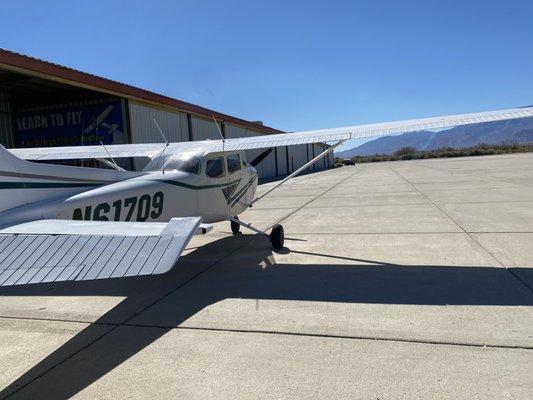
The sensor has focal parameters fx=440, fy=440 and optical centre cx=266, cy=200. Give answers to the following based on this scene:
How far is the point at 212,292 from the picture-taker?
5.53 metres

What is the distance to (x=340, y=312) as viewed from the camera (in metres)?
4.58

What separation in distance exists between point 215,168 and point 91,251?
15.6 ft

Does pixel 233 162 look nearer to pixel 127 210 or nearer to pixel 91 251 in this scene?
pixel 127 210

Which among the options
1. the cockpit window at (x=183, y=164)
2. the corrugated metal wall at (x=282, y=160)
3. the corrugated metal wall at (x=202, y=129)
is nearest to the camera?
the cockpit window at (x=183, y=164)

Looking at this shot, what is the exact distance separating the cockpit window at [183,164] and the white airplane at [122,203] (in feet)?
0.06

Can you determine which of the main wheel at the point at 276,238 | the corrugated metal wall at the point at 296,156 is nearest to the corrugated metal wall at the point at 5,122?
the main wheel at the point at 276,238

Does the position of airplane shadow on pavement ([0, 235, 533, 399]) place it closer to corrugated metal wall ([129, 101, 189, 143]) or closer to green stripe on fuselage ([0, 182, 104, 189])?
green stripe on fuselage ([0, 182, 104, 189])

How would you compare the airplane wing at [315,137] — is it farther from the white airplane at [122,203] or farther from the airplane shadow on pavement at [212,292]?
the airplane shadow on pavement at [212,292]

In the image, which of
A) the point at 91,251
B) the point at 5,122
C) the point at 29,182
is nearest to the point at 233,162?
the point at 29,182

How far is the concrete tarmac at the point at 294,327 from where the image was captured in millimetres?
3193

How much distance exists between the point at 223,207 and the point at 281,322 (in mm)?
4161

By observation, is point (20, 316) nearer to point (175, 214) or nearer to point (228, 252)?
point (175, 214)

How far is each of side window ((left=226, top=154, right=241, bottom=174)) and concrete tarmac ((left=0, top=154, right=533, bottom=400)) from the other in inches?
65.1

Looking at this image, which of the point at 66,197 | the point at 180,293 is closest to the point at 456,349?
the point at 180,293
